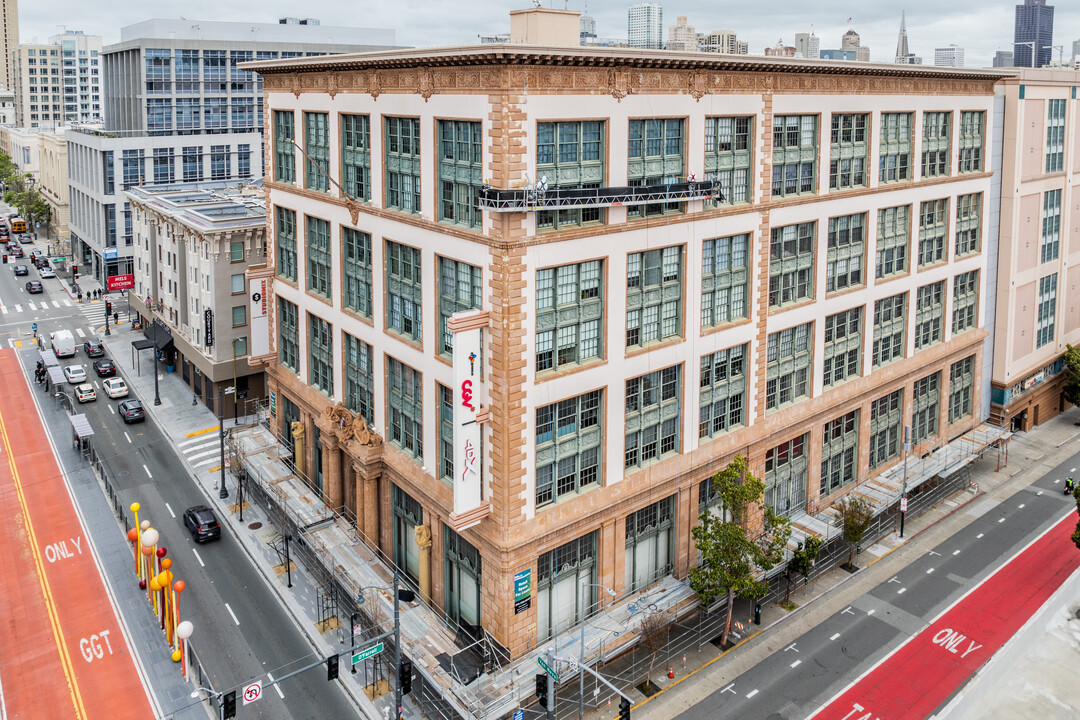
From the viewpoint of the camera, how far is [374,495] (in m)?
51.0

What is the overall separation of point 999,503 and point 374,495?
1723 inches

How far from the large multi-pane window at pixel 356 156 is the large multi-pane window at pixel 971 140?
4311 cm

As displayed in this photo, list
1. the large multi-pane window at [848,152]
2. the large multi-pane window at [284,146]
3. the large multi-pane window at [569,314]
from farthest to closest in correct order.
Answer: the large multi-pane window at [284,146], the large multi-pane window at [848,152], the large multi-pane window at [569,314]

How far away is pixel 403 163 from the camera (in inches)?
1783

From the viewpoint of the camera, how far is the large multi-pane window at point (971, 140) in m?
Answer: 64.8

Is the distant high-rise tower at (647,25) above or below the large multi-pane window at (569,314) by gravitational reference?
above

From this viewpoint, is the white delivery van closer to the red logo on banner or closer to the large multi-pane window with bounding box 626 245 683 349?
the red logo on banner

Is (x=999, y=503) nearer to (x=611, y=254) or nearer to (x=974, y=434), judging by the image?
(x=974, y=434)

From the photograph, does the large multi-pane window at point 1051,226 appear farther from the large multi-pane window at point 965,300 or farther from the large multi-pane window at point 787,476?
the large multi-pane window at point 787,476

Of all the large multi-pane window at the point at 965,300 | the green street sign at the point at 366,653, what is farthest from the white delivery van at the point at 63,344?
the large multi-pane window at the point at 965,300

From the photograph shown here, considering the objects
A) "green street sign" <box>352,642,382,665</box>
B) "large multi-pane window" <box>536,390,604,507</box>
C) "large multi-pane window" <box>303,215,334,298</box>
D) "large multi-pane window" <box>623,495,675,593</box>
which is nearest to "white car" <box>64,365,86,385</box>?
"large multi-pane window" <box>303,215,334,298</box>

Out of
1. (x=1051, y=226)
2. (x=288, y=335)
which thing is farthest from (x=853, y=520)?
(x=1051, y=226)

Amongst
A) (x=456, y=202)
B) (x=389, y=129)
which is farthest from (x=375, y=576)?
(x=389, y=129)

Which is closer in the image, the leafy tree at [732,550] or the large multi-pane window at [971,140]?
the leafy tree at [732,550]
